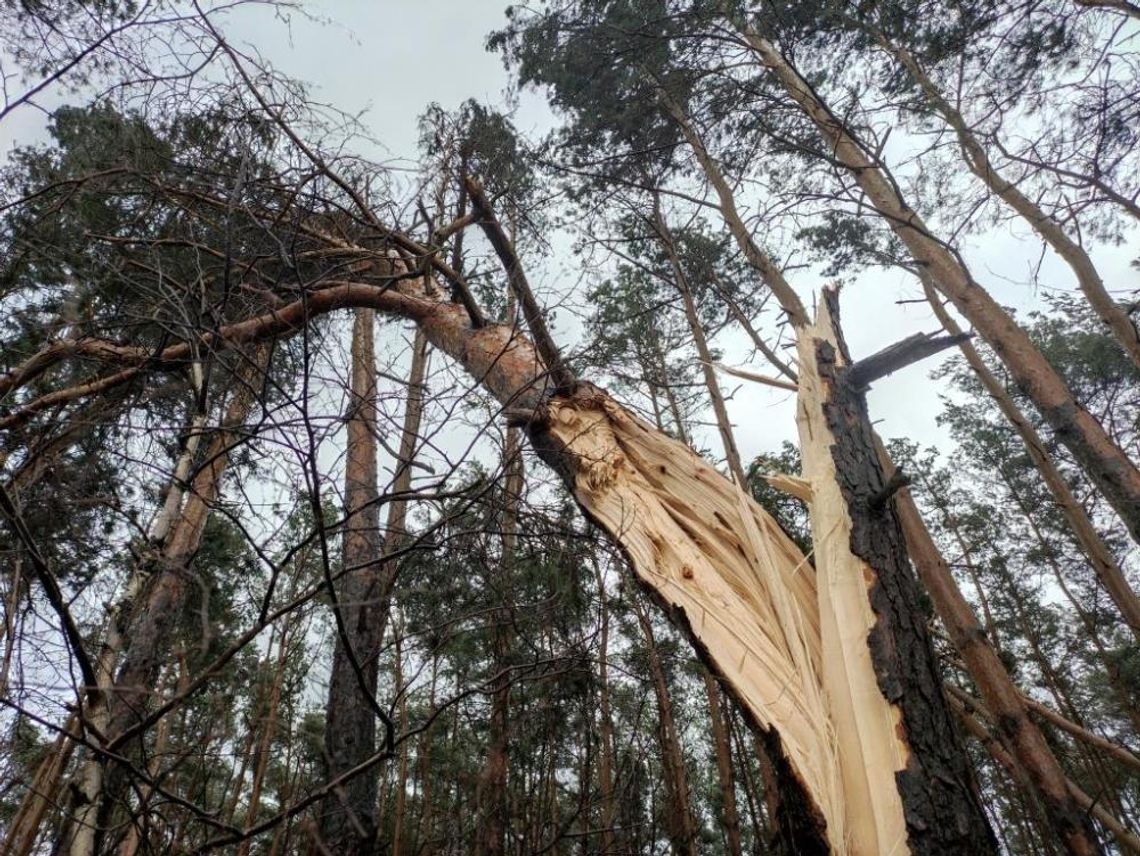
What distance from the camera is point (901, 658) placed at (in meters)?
1.72

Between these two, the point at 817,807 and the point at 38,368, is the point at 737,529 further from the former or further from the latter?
the point at 38,368

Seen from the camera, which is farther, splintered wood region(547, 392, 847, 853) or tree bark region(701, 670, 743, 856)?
tree bark region(701, 670, 743, 856)

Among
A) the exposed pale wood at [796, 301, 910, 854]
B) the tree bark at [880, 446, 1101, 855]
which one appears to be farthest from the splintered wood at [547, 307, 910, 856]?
the tree bark at [880, 446, 1101, 855]

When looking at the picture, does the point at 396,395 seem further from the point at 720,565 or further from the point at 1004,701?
the point at 1004,701

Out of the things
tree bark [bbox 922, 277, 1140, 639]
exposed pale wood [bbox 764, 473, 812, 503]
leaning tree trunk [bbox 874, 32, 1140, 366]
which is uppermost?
leaning tree trunk [bbox 874, 32, 1140, 366]

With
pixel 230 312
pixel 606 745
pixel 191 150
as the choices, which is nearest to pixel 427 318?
pixel 230 312

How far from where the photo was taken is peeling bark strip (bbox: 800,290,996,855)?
1.43 m

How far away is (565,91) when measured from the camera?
6.31m

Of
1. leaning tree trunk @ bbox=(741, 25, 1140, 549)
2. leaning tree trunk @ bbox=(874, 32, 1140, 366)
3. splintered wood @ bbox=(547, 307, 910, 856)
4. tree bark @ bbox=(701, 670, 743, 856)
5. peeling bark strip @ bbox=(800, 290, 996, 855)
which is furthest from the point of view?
tree bark @ bbox=(701, 670, 743, 856)

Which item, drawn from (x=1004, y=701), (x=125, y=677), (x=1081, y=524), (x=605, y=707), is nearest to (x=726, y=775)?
(x=605, y=707)

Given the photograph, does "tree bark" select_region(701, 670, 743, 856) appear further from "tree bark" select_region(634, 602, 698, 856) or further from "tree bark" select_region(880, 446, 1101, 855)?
"tree bark" select_region(880, 446, 1101, 855)

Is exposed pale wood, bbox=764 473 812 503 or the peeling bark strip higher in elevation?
exposed pale wood, bbox=764 473 812 503

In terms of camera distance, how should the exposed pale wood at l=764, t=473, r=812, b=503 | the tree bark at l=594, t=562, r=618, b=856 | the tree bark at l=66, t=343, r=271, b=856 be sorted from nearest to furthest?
the tree bark at l=66, t=343, r=271, b=856 < the exposed pale wood at l=764, t=473, r=812, b=503 < the tree bark at l=594, t=562, r=618, b=856

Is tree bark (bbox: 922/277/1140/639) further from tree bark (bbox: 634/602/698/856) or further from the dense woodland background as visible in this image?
tree bark (bbox: 634/602/698/856)
